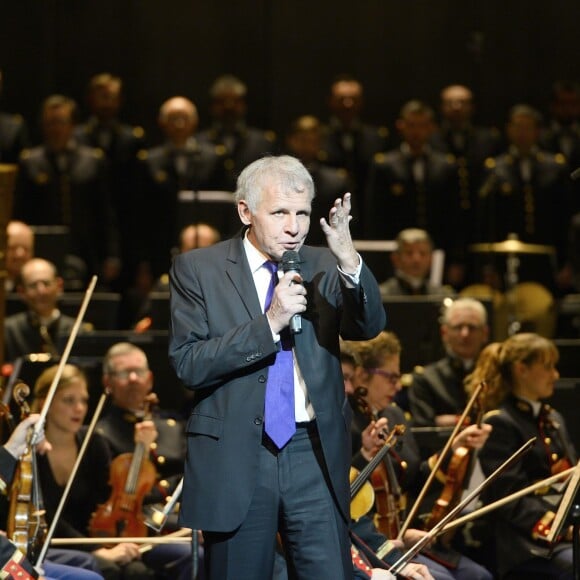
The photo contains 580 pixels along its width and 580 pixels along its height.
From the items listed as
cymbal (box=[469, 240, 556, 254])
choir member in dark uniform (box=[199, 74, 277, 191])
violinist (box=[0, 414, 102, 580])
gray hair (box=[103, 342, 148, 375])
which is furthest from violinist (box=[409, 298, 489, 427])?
choir member in dark uniform (box=[199, 74, 277, 191])

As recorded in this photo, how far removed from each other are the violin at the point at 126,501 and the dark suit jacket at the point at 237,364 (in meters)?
1.92

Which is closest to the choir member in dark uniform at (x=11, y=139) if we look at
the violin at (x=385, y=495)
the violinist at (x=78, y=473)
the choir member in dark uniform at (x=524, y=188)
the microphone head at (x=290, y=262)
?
the choir member in dark uniform at (x=524, y=188)

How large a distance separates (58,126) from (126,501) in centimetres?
384

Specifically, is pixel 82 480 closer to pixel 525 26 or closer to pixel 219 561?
pixel 219 561

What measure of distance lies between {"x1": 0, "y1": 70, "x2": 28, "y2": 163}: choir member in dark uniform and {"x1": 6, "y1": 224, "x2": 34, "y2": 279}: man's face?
1.50 meters

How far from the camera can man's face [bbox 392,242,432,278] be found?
289 inches

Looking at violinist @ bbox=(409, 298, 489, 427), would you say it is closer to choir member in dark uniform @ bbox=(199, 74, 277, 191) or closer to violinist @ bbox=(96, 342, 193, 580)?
violinist @ bbox=(96, 342, 193, 580)

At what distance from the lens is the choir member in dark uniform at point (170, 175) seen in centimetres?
830

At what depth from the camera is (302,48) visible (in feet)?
34.1

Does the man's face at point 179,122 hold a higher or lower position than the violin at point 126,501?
higher

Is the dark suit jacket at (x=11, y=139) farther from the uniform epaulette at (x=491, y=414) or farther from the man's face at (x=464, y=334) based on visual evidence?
the uniform epaulette at (x=491, y=414)

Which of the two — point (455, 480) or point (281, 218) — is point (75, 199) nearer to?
point (455, 480)

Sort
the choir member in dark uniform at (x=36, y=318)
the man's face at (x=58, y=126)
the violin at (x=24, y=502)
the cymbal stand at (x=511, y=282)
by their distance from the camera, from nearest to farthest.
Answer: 1. the violin at (x=24, y=502)
2. the choir member in dark uniform at (x=36, y=318)
3. the cymbal stand at (x=511, y=282)
4. the man's face at (x=58, y=126)

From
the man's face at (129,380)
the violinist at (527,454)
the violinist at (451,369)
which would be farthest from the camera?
the violinist at (451,369)
